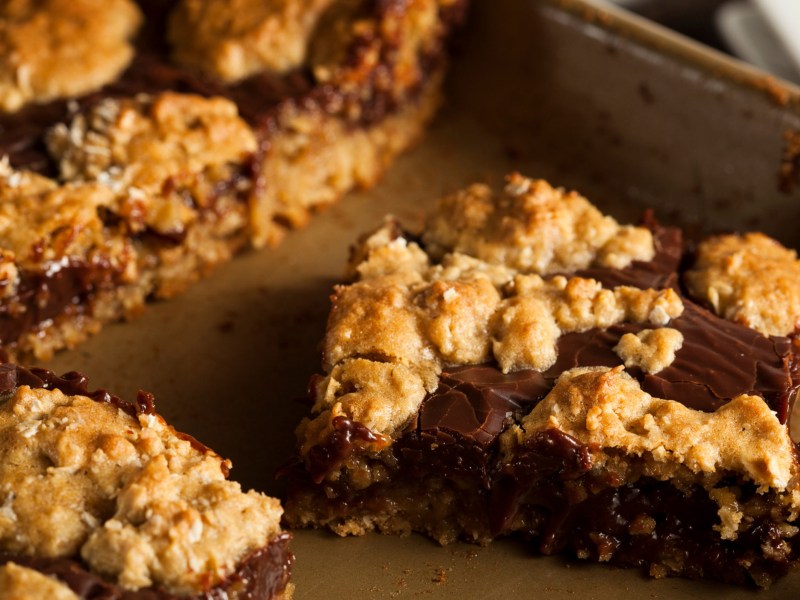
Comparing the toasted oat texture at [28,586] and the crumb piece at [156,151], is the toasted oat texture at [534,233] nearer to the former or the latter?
the crumb piece at [156,151]

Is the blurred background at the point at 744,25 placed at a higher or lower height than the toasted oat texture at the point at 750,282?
higher

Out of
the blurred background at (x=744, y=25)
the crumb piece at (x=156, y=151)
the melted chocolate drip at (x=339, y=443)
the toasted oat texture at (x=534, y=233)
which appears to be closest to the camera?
the melted chocolate drip at (x=339, y=443)

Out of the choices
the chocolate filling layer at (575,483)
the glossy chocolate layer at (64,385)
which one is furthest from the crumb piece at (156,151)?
A: the chocolate filling layer at (575,483)

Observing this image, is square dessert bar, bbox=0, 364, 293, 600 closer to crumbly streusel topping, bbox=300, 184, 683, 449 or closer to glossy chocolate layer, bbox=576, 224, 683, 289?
crumbly streusel topping, bbox=300, 184, 683, 449

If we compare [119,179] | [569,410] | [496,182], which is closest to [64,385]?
[119,179]

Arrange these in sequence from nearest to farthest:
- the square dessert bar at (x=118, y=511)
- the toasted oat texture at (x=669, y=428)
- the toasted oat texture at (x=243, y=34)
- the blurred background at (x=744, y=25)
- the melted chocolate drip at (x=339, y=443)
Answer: the square dessert bar at (x=118, y=511), the toasted oat texture at (x=669, y=428), the melted chocolate drip at (x=339, y=443), the toasted oat texture at (x=243, y=34), the blurred background at (x=744, y=25)

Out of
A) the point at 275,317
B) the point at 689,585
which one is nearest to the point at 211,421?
the point at 275,317

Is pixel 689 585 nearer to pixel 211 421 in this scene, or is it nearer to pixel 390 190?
pixel 211 421
